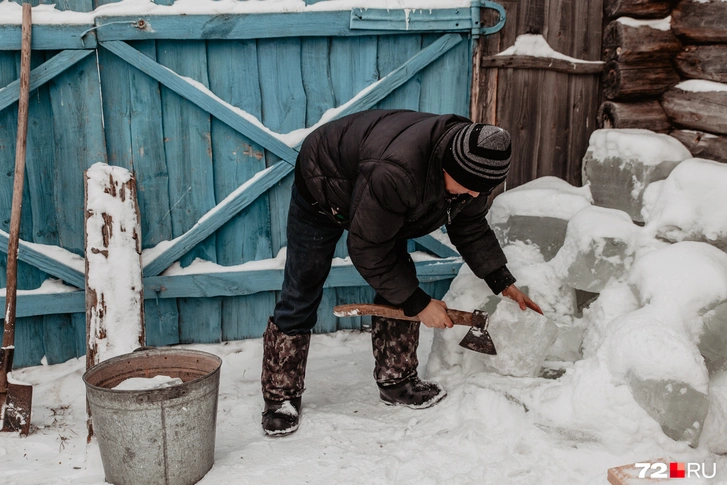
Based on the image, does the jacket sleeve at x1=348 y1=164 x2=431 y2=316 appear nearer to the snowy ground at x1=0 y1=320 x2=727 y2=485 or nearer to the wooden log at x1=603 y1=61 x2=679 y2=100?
the snowy ground at x1=0 y1=320 x2=727 y2=485

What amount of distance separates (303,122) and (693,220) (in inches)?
89.9

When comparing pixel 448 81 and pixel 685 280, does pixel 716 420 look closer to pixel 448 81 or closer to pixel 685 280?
pixel 685 280

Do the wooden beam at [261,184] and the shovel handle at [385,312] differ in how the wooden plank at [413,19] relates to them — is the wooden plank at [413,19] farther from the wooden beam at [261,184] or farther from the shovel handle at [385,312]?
the shovel handle at [385,312]

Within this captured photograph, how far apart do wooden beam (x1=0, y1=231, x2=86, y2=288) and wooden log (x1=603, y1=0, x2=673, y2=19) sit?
371cm

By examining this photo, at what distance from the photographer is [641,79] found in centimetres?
414

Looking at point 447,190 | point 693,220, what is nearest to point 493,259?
point 447,190

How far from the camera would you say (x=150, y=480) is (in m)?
2.76

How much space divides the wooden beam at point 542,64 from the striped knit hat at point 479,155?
1775 millimetres

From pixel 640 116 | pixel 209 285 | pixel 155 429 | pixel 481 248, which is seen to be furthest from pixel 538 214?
pixel 155 429

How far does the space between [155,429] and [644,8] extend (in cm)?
369

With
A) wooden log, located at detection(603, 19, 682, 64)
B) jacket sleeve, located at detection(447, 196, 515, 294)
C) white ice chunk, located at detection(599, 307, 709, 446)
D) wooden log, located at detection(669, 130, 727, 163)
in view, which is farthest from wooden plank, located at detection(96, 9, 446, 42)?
white ice chunk, located at detection(599, 307, 709, 446)

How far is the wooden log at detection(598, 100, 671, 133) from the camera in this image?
13.6ft

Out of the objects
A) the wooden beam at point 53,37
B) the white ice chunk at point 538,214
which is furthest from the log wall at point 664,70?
the wooden beam at point 53,37

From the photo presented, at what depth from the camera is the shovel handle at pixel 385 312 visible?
3.22 metres
